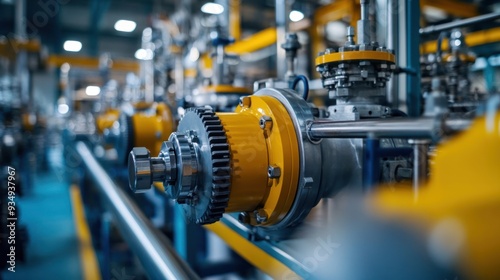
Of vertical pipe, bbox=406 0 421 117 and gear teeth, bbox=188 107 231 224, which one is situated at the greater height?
vertical pipe, bbox=406 0 421 117

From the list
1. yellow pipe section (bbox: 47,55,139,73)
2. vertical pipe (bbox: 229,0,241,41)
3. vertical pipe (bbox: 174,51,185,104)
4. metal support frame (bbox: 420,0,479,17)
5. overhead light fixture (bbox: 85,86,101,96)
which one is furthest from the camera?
overhead light fixture (bbox: 85,86,101,96)

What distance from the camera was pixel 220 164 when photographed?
56 centimetres

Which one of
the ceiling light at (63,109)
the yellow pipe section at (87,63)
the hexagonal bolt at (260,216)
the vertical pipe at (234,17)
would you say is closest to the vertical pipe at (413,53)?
the hexagonal bolt at (260,216)

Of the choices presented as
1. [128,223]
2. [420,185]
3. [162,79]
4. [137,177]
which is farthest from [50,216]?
[420,185]

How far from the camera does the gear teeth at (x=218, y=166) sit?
56cm

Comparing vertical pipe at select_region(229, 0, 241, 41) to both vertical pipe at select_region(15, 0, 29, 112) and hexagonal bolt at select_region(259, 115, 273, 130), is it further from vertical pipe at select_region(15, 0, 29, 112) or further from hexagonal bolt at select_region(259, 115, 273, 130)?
hexagonal bolt at select_region(259, 115, 273, 130)

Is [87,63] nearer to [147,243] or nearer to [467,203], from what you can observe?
[147,243]

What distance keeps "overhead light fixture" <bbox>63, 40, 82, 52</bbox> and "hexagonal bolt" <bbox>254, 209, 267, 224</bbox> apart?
8846mm

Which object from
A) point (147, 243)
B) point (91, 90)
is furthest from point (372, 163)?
point (91, 90)

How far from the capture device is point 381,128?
0.43 meters

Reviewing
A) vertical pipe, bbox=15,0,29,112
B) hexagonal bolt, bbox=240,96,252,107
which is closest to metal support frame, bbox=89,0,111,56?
vertical pipe, bbox=15,0,29,112

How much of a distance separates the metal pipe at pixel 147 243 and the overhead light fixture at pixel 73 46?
826 cm

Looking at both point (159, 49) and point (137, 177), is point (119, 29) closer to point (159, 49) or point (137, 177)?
point (159, 49)

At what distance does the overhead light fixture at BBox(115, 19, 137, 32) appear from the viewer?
7.96 m
